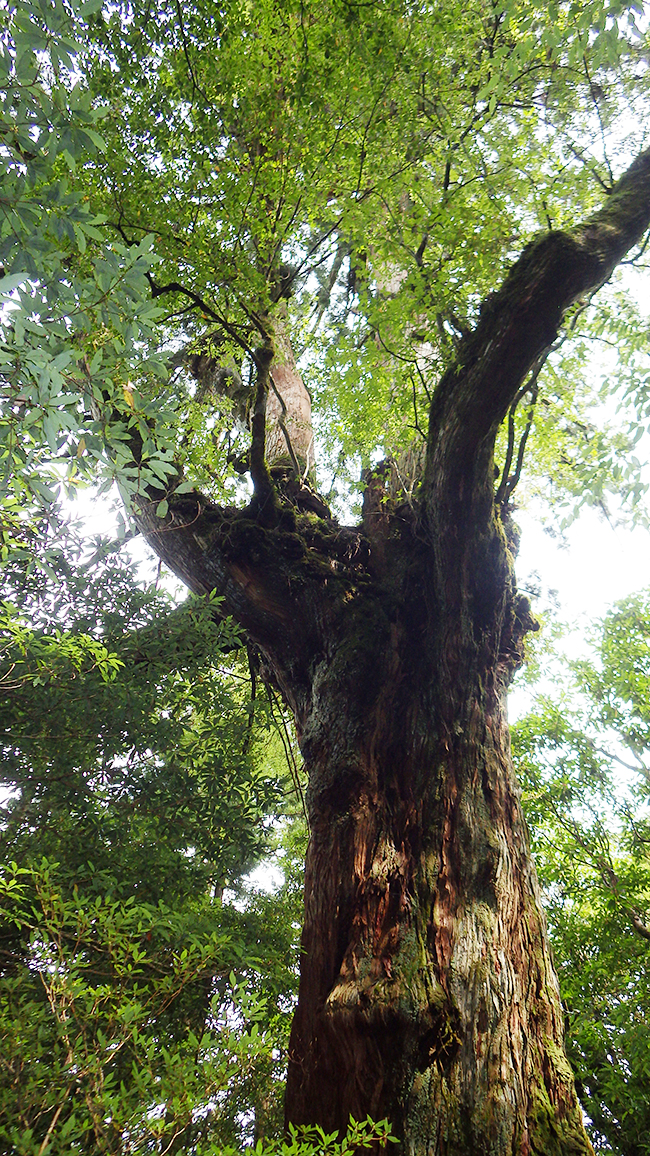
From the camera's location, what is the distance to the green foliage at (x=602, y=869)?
4.38m

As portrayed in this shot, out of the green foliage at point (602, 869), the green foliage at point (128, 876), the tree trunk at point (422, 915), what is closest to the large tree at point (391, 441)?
the tree trunk at point (422, 915)

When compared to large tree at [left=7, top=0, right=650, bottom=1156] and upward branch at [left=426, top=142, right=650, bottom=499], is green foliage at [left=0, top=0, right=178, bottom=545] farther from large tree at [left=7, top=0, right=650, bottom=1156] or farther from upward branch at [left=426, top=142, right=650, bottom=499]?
upward branch at [left=426, top=142, right=650, bottom=499]

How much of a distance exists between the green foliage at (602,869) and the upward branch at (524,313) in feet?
11.9

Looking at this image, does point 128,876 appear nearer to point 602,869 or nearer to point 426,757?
point 426,757

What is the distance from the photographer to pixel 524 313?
334 cm

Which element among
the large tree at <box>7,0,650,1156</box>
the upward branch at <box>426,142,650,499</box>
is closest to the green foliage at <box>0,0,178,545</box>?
the large tree at <box>7,0,650,1156</box>

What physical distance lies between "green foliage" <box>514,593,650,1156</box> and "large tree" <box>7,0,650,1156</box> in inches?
88.5

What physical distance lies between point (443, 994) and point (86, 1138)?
52.8 inches

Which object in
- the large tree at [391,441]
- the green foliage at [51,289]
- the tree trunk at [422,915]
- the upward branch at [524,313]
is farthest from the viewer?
the upward branch at [524,313]

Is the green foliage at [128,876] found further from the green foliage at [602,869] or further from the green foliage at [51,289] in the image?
the green foliage at [602,869]

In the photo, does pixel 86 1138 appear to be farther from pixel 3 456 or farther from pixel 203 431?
pixel 203 431

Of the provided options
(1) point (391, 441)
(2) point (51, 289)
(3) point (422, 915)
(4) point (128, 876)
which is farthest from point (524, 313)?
(4) point (128, 876)

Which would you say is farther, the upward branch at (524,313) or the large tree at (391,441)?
the upward branch at (524,313)

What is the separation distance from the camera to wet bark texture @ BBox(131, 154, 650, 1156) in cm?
241
